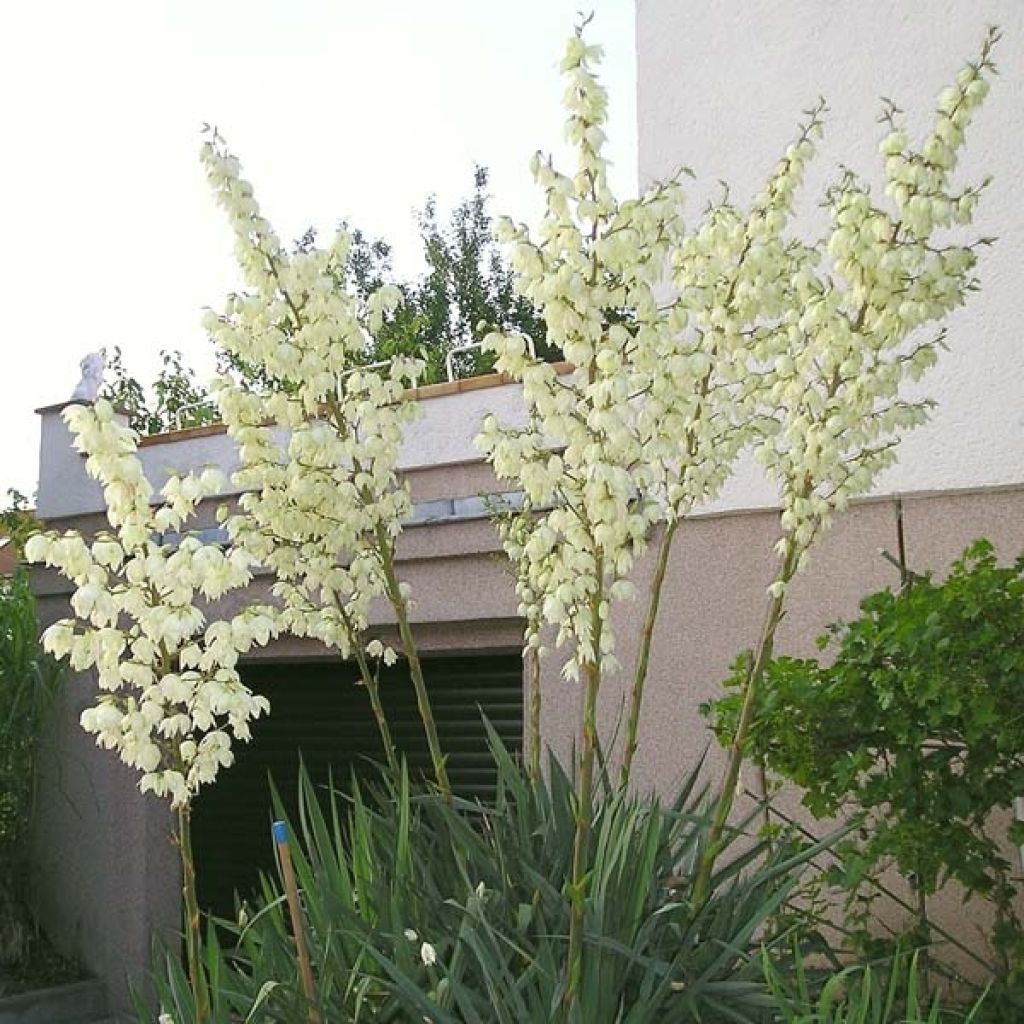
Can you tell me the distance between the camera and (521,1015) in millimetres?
2797

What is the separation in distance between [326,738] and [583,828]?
4.59 meters

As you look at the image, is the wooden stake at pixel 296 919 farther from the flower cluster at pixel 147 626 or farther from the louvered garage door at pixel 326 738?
the louvered garage door at pixel 326 738

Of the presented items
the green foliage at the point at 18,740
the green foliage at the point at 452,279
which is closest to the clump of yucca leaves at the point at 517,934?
the green foliage at the point at 18,740

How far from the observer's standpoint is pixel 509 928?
3162 mm

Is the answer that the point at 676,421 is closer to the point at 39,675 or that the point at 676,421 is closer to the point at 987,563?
the point at 987,563

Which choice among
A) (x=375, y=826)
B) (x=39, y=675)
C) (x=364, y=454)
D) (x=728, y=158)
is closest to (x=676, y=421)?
(x=364, y=454)

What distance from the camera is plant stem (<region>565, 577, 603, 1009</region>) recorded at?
2736 mm

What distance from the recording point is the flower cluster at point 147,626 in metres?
2.77

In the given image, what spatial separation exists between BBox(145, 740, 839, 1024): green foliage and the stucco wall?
1.87 meters

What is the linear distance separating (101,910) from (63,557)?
524 centimetres

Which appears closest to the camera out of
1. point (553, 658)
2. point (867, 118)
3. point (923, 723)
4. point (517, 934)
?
point (517, 934)

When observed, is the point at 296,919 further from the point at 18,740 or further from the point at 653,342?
the point at 18,740

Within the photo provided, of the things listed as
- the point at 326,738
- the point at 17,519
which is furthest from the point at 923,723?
the point at 17,519

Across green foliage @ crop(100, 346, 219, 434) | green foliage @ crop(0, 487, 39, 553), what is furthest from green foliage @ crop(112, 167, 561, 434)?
green foliage @ crop(0, 487, 39, 553)
